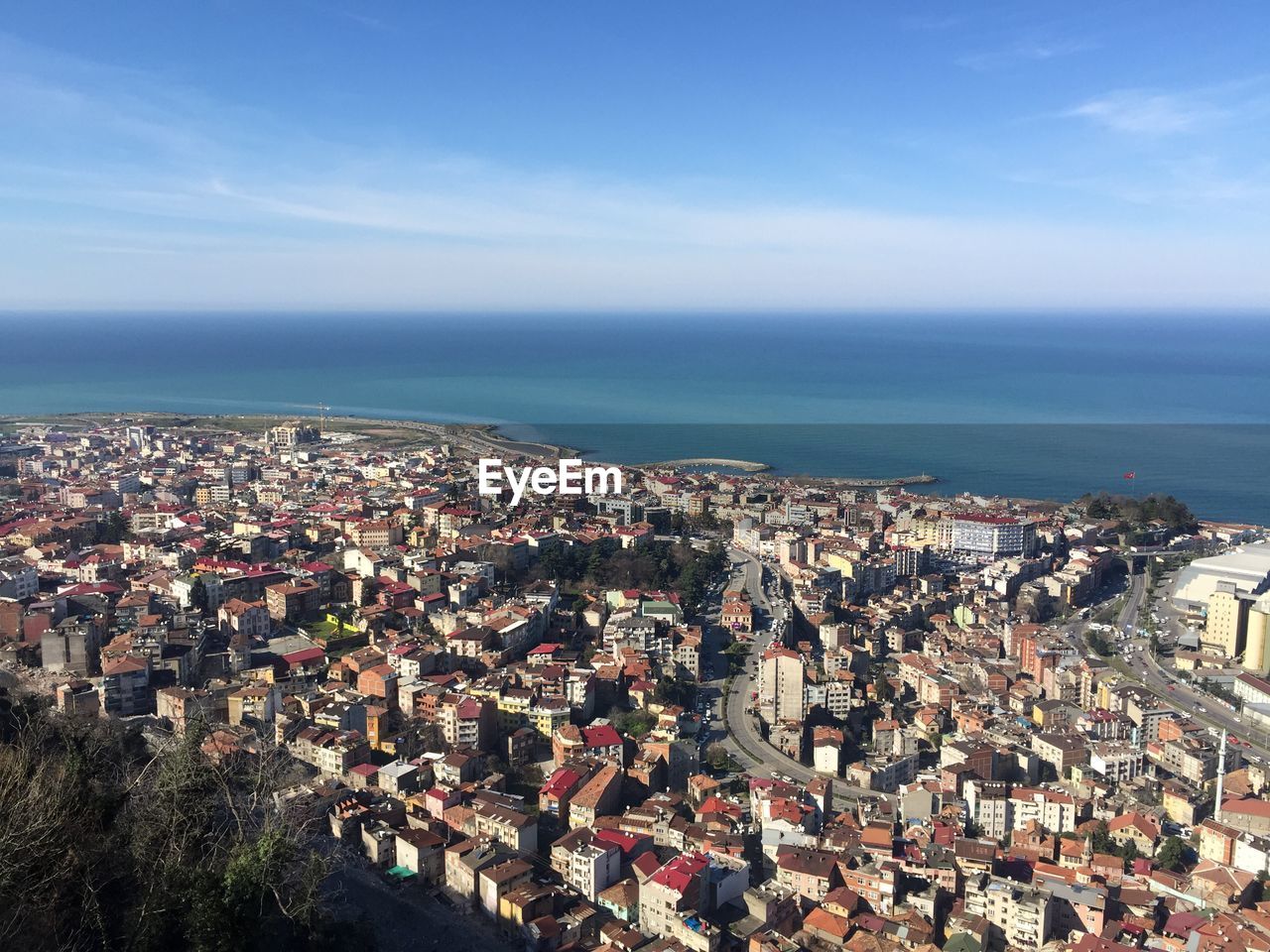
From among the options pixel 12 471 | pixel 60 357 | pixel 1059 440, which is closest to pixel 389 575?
pixel 12 471

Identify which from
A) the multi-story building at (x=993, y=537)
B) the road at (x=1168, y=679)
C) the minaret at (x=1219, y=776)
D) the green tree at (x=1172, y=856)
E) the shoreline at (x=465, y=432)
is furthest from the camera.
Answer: the shoreline at (x=465, y=432)

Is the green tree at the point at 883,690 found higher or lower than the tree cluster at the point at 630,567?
lower

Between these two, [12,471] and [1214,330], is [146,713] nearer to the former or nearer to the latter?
[12,471]

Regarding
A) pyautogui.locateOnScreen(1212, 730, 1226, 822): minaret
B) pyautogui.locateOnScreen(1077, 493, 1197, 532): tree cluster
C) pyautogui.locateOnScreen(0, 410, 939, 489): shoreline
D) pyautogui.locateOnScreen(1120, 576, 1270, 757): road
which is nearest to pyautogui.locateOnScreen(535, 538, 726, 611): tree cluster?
pyautogui.locateOnScreen(1120, 576, 1270, 757): road

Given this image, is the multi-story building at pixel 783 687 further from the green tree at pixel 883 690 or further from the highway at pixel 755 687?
the green tree at pixel 883 690

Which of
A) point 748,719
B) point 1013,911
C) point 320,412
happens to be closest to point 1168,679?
point 748,719

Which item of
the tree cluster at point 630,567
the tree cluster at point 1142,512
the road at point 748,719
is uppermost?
the tree cluster at point 1142,512

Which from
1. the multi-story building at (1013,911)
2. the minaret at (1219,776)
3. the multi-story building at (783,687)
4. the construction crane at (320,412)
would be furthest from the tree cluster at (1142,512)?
the construction crane at (320,412)
